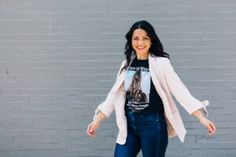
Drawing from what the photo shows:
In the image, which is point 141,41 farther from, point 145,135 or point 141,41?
point 145,135

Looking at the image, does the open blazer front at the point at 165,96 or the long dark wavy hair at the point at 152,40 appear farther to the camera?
the long dark wavy hair at the point at 152,40

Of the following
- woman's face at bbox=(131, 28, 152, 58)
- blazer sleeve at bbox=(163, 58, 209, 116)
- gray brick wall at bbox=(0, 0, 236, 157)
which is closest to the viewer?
blazer sleeve at bbox=(163, 58, 209, 116)

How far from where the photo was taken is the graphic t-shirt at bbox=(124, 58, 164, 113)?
14.5ft

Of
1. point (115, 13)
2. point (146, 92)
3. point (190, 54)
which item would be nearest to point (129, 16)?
point (115, 13)

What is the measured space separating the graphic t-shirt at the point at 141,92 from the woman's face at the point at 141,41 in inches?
4.0

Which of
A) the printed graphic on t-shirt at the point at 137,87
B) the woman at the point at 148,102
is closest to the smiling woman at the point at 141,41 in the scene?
the woman at the point at 148,102

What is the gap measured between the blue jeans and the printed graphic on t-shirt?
8 cm

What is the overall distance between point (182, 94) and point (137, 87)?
0.37 m

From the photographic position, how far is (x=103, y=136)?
20.5 feet

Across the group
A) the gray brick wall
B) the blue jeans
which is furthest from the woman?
the gray brick wall

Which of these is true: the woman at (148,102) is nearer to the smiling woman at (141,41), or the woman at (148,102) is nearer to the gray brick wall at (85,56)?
the smiling woman at (141,41)

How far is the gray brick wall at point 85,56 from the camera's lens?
20.0ft

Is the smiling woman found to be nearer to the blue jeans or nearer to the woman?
the woman

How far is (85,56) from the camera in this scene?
6145mm
